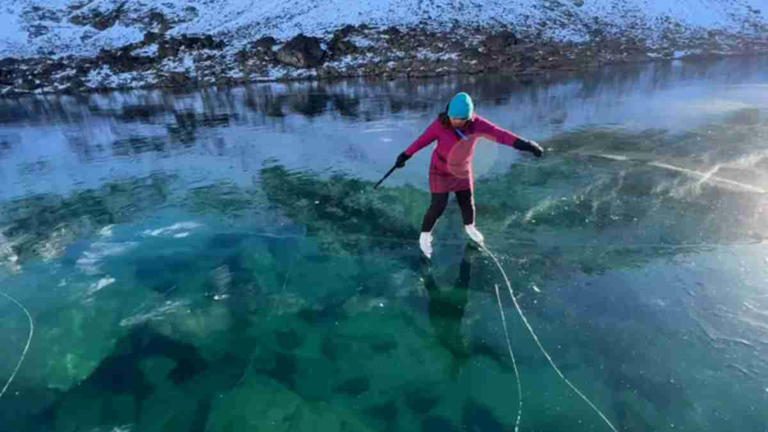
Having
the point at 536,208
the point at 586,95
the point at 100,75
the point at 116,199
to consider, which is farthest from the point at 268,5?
the point at 536,208

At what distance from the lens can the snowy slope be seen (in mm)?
29078

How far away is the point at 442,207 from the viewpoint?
17.4 feet

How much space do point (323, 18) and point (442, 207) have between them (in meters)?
28.6

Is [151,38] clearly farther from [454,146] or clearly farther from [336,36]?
[454,146]

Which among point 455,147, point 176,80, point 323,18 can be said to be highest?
point 323,18

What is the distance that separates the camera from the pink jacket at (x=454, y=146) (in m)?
4.72

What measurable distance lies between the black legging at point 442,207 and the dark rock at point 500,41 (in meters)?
21.8

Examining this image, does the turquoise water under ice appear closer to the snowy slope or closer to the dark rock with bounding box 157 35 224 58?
the dark rock with bounding box 157 35 224 58

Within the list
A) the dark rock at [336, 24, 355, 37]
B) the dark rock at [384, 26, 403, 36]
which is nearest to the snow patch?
the dark rock at [336, 24, 355, 37]

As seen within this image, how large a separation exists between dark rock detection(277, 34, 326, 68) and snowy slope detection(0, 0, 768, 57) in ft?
12.0

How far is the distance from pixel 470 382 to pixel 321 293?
1.84 m

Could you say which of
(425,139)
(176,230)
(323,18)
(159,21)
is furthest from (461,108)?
(159,21)

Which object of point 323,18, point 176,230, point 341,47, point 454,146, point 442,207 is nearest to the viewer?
point 454,146

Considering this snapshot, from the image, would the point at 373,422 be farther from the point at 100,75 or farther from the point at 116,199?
the point at 100,75
